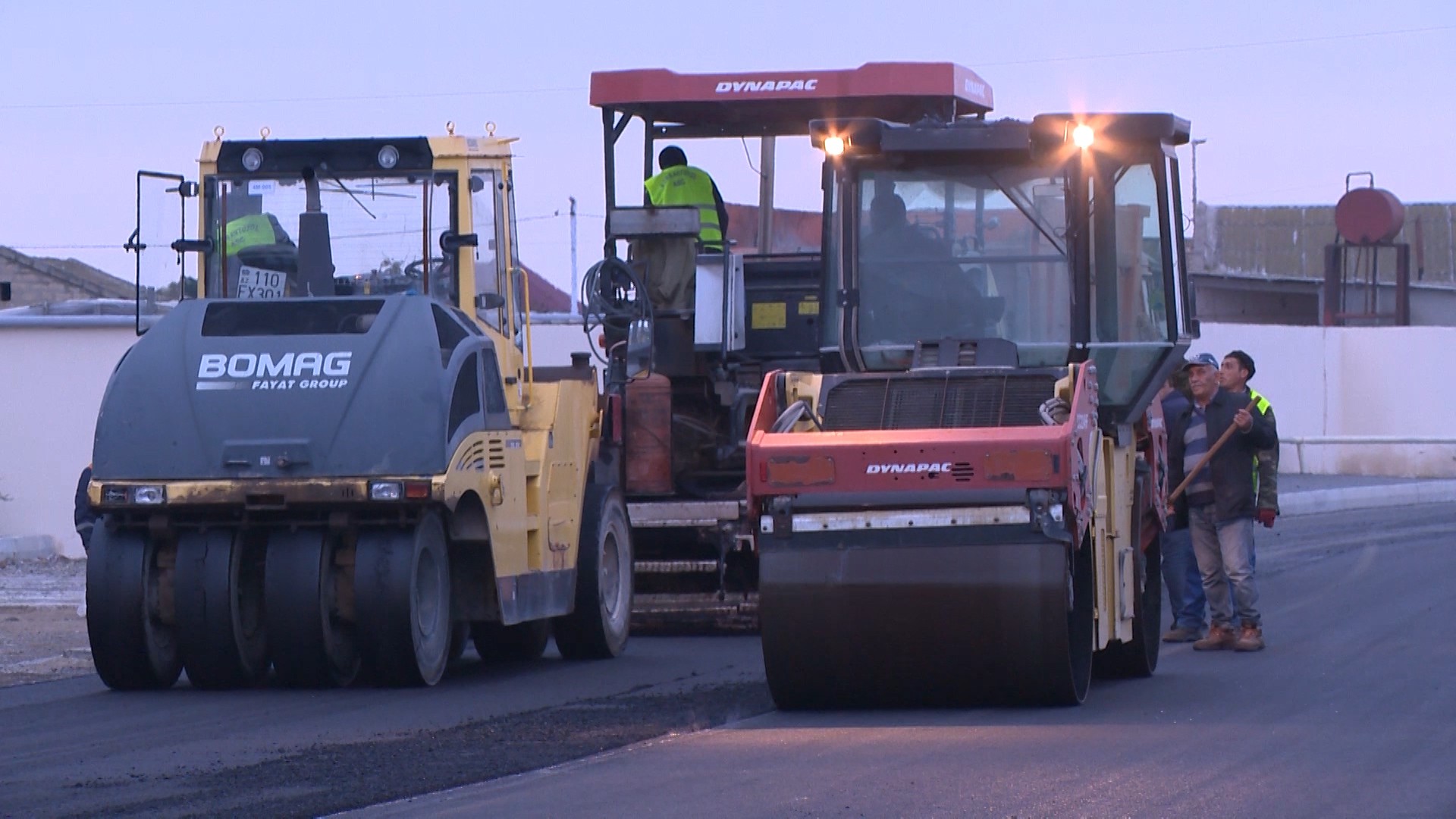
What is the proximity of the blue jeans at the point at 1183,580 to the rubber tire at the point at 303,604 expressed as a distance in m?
5.46

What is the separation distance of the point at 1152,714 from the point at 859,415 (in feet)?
6.25

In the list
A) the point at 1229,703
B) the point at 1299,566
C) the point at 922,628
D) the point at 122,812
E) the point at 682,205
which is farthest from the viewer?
the point at 1299,566

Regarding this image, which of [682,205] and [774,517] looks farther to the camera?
[682,205]

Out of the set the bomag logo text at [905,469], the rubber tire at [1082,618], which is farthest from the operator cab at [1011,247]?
the bomag logo text at [905,469]

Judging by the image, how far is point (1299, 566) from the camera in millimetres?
17750

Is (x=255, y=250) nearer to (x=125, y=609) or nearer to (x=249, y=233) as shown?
(x=249, y=233)

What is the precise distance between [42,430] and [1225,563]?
13365 mm

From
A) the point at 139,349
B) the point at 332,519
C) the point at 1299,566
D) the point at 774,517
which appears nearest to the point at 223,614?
the point at 332,519

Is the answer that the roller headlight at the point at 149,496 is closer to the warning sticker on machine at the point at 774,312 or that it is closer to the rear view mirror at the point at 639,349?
the rear view mirror at the point at 639,349

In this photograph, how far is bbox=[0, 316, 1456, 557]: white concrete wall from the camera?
20.5m

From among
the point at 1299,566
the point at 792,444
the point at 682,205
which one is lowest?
the point at 1299,566

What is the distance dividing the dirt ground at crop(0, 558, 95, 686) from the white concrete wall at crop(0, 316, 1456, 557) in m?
1.10

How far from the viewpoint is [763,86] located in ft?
44.3

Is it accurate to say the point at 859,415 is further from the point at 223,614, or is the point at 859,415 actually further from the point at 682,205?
the point at 682,205
